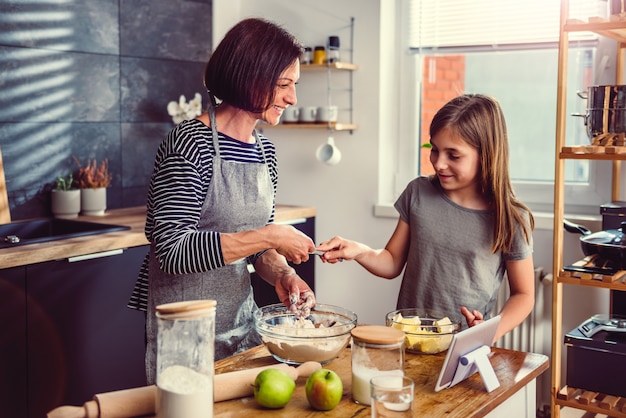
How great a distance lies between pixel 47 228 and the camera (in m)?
3.18

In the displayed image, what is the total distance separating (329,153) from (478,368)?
2.23 m

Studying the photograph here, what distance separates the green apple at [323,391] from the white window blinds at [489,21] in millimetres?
2285

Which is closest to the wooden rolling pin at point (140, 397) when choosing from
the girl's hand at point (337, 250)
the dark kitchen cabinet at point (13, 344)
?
the girl's hand at point (337, 250)

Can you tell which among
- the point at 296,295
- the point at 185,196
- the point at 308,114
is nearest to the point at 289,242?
the point at 296,295

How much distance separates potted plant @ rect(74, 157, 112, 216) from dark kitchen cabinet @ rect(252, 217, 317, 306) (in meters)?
0.75

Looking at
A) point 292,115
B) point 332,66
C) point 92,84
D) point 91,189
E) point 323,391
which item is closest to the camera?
point 323,391

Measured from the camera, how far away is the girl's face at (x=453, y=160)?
2.09 metres

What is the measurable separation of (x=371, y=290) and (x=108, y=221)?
52.2 inches

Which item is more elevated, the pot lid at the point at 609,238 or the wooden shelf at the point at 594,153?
the wooden shelf at the point at 594,153

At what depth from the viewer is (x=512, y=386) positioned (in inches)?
62.4

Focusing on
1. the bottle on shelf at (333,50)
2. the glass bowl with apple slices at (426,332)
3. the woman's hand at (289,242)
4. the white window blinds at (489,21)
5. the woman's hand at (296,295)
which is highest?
the white window blinds at (489,21)

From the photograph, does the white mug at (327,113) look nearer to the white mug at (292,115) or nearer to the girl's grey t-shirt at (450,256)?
the white mug at (292,115)

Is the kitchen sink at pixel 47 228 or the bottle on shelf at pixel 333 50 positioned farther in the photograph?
the bottle on shelf at pixel 333 50

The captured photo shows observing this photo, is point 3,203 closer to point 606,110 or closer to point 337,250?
point 337,250
